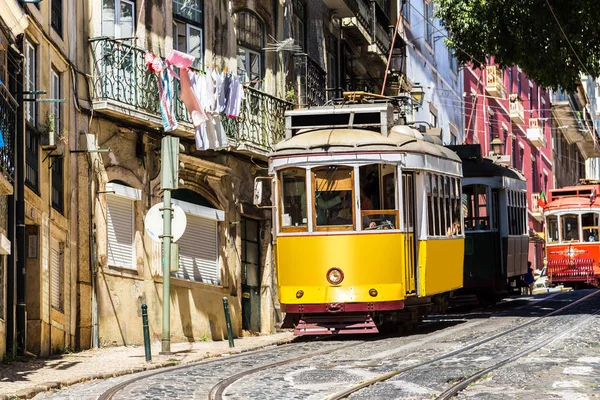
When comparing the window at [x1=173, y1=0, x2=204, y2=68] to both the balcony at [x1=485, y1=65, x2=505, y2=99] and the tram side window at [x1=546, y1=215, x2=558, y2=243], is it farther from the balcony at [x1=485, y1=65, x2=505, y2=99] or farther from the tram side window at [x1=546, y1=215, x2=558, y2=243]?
the balcony at [x1=485, y1=65, x2=505, y2=99]

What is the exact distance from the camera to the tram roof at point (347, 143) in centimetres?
1878

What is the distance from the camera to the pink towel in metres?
20.6

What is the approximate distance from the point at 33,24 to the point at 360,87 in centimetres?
1867

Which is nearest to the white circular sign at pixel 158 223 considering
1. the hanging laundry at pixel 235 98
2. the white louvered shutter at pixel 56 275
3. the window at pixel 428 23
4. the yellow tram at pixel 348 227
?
the white louvered shutter at pixel 56 275

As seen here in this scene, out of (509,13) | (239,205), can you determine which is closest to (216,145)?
(239,205)

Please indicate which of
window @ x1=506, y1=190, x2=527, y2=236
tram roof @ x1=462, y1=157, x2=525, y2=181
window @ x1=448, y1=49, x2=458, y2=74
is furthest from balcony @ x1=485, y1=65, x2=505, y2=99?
tram roof @ x1=462, y1=157, x2=525, y2=181

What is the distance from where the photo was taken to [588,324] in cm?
1970

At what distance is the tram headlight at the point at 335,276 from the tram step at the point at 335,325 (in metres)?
0.62

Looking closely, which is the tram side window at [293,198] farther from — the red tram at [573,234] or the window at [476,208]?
the red tram at [573,234]

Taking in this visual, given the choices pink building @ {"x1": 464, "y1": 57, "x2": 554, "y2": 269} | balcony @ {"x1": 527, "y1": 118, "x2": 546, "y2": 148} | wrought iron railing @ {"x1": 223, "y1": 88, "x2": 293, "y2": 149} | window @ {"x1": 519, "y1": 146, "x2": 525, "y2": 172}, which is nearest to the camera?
wrought iron railing @ {"x1": 223, "y1": 88, "x2": 293, "y2": 149}

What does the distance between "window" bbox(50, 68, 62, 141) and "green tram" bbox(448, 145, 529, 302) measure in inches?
396

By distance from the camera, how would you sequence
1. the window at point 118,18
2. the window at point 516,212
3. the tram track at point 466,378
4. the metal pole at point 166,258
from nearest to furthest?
the tram track at point 466,378, the metal pole at point 166,258, the window at point 118,18, the window at point 516,212

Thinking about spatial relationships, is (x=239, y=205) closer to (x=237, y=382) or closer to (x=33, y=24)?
(x=33, y=24)

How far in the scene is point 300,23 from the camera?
28859 mm
